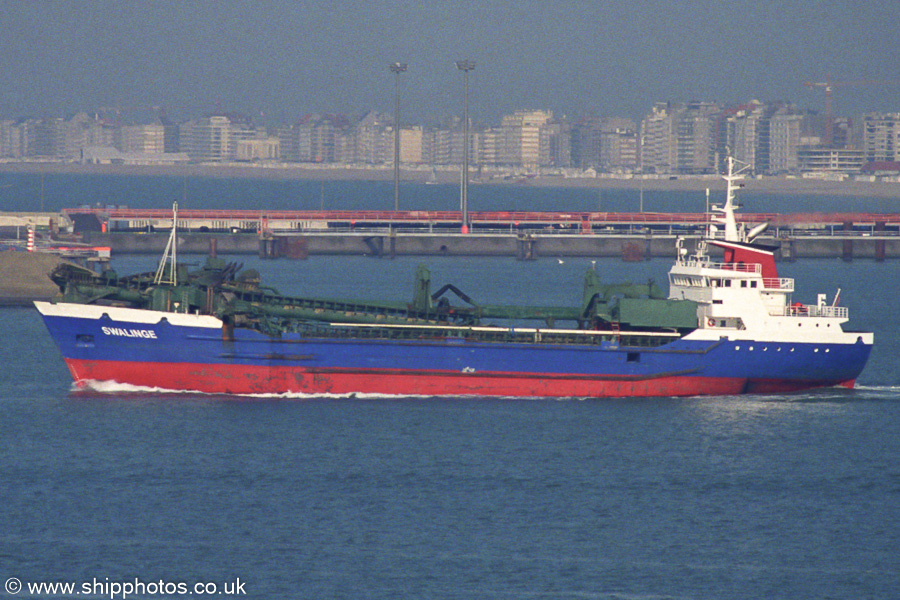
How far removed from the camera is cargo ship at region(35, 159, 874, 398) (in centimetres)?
3694

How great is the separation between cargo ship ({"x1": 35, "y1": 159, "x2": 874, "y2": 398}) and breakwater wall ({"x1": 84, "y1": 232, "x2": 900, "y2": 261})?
50.9 m

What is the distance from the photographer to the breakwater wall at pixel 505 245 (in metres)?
89.9

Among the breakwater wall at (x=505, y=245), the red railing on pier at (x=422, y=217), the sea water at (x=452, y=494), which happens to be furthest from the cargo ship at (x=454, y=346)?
the red railing on pier at (x=422, y=217)

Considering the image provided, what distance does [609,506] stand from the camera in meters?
28.1

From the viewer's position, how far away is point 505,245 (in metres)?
93.9

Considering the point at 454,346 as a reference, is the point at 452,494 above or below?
below

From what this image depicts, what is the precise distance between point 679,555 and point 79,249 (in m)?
56.2

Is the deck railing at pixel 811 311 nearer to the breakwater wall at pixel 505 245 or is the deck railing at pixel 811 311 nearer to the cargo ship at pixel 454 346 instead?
the cargo ship at pixel 454 346

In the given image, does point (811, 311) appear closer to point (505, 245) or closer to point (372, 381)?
point (372, 381)

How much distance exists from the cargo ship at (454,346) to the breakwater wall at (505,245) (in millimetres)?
50925

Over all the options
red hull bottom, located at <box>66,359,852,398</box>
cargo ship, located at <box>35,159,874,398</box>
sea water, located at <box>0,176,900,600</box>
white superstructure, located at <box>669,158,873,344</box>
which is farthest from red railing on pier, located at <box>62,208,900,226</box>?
red hull bottom, located at <box>66,359,852,398</box>

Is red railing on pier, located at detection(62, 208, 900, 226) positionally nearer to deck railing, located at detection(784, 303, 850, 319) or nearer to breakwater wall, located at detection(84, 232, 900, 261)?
breakwater wall, located at detection(84, 232, 900, 261)

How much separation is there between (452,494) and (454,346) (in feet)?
29.3

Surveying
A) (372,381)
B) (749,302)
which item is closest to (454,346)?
(372,381)
